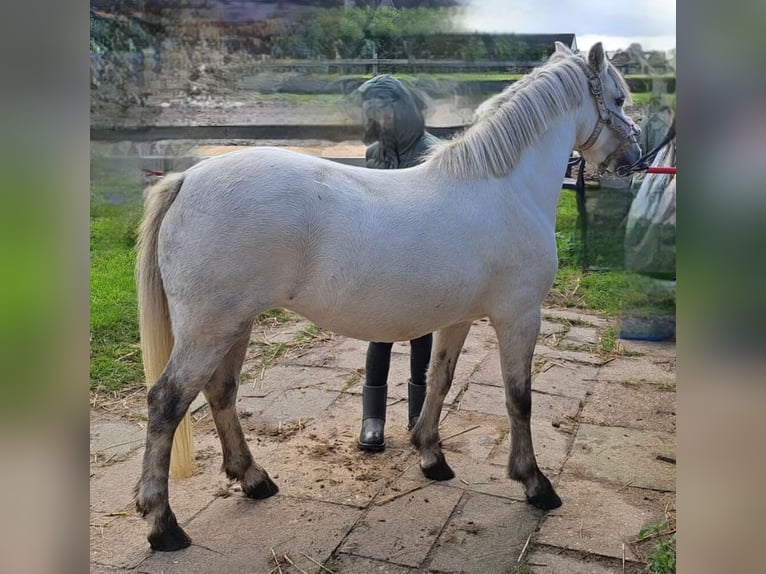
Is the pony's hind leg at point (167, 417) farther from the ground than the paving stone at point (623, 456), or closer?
farther from the ground

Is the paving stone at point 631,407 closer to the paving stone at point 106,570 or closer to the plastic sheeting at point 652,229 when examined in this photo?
the plastic sheeting at point 652,229

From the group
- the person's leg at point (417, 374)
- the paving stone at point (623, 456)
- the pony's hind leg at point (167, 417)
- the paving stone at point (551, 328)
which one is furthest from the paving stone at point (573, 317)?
the pony's hind leg at point (167, 417)

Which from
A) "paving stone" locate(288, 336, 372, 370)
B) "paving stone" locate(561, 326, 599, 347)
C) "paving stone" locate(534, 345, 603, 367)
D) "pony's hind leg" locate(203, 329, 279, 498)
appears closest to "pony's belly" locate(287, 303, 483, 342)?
"pony's hind leg" locate(203, 329, 279, 498)

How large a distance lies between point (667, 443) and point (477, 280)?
1.30m

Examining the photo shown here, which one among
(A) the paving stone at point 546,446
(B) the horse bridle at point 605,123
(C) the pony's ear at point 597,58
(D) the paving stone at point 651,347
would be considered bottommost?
(A) the paving stone at point 546,446

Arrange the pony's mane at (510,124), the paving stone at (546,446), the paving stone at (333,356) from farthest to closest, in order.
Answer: the paving stone at (333,356) < the paving stone at (546,446) < the pony's mane at (510,124)

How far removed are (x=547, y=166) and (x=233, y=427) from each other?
1391 mm

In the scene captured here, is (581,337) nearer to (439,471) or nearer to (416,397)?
(416,397)

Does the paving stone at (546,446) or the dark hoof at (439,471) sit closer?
the dark hoof at (439,471)

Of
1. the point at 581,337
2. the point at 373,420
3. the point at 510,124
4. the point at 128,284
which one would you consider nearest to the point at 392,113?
the point at 510,124

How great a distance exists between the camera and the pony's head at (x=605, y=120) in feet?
7.25

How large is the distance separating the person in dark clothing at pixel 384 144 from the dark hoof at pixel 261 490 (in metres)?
0.48

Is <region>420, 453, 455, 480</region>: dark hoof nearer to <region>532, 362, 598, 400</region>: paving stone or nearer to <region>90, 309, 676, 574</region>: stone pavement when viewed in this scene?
<region>90, 309, 676, 574</region>: stone pavement

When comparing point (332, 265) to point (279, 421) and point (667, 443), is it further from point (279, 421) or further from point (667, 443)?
point (667, 443)
